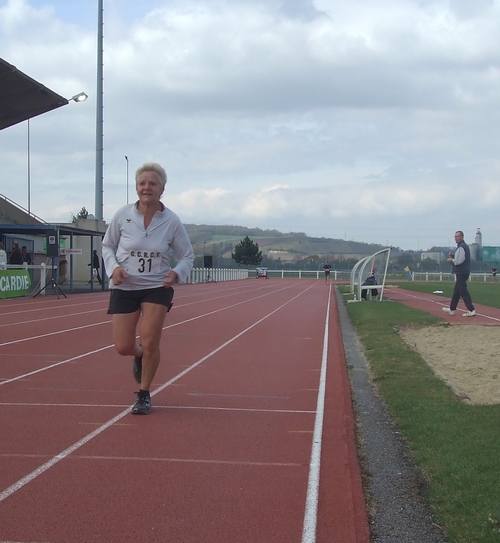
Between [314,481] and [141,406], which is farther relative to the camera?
[141,406]

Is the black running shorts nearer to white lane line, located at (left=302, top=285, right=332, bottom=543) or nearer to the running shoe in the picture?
the running shoe

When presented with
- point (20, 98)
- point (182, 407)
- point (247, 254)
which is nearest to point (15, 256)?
point (20, 98)

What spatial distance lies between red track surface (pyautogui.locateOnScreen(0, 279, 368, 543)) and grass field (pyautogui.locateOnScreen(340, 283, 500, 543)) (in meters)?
0.47

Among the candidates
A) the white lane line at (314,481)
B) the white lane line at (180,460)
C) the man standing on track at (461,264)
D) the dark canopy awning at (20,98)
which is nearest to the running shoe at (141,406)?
the white lane line at (180,460)

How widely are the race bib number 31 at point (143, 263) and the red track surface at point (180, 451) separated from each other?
1.26 meters

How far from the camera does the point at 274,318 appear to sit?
17.9m

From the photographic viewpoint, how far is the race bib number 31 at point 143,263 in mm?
5785

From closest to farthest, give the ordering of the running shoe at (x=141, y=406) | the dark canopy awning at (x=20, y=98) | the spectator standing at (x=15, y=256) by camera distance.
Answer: the running shoe at (x=141, y=406) < the dark canopy awning at (x=20, y=98) < the spectator standing at (x=15, y=256)

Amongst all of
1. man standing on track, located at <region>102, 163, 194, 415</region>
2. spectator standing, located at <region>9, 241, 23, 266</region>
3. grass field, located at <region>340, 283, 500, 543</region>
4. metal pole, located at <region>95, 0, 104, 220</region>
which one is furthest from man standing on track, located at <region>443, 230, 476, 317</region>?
metal pole, located at <region>95, 0, 104, 220</region>

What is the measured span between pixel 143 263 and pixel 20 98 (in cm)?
2424

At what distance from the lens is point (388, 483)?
180 inches

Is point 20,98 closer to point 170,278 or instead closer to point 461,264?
point 461,264

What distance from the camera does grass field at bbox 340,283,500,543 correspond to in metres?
3.80

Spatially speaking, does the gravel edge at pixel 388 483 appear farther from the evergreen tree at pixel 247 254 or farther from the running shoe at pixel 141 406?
the evergreen tree at pixel 247 254
